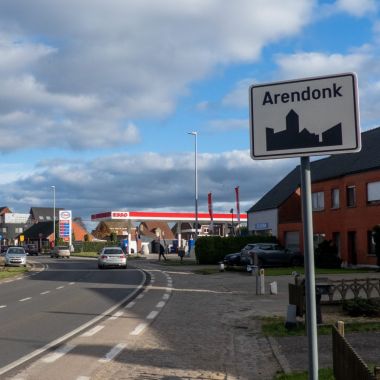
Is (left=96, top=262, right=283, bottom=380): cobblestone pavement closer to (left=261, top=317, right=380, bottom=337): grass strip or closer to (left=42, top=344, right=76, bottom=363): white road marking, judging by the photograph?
(left=261, top=317, right=380, bottom=337): grass strip

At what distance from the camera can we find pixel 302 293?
1234 cm

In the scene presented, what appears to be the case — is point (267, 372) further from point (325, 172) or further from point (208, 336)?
point (325, 172)

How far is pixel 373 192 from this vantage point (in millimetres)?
35875

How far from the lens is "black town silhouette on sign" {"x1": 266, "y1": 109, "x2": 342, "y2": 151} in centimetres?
417

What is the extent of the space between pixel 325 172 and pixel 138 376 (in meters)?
37.2

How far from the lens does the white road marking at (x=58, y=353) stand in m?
8.66

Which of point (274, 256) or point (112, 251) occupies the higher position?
point (112, 251)

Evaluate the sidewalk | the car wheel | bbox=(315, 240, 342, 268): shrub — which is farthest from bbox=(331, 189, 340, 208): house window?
the sidewalk

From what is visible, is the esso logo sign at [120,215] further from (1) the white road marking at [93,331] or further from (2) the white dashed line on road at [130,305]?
(1) the white road marking at [93,331]

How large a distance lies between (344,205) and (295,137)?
119 feet

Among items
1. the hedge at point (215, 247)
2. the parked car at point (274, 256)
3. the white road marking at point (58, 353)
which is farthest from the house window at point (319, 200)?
the white road marking at point (58, 353)

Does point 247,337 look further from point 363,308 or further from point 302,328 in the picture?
point 363,308

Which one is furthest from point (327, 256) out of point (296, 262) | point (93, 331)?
point (93, 331)

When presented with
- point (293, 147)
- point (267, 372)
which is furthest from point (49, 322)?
point (293, 147)
